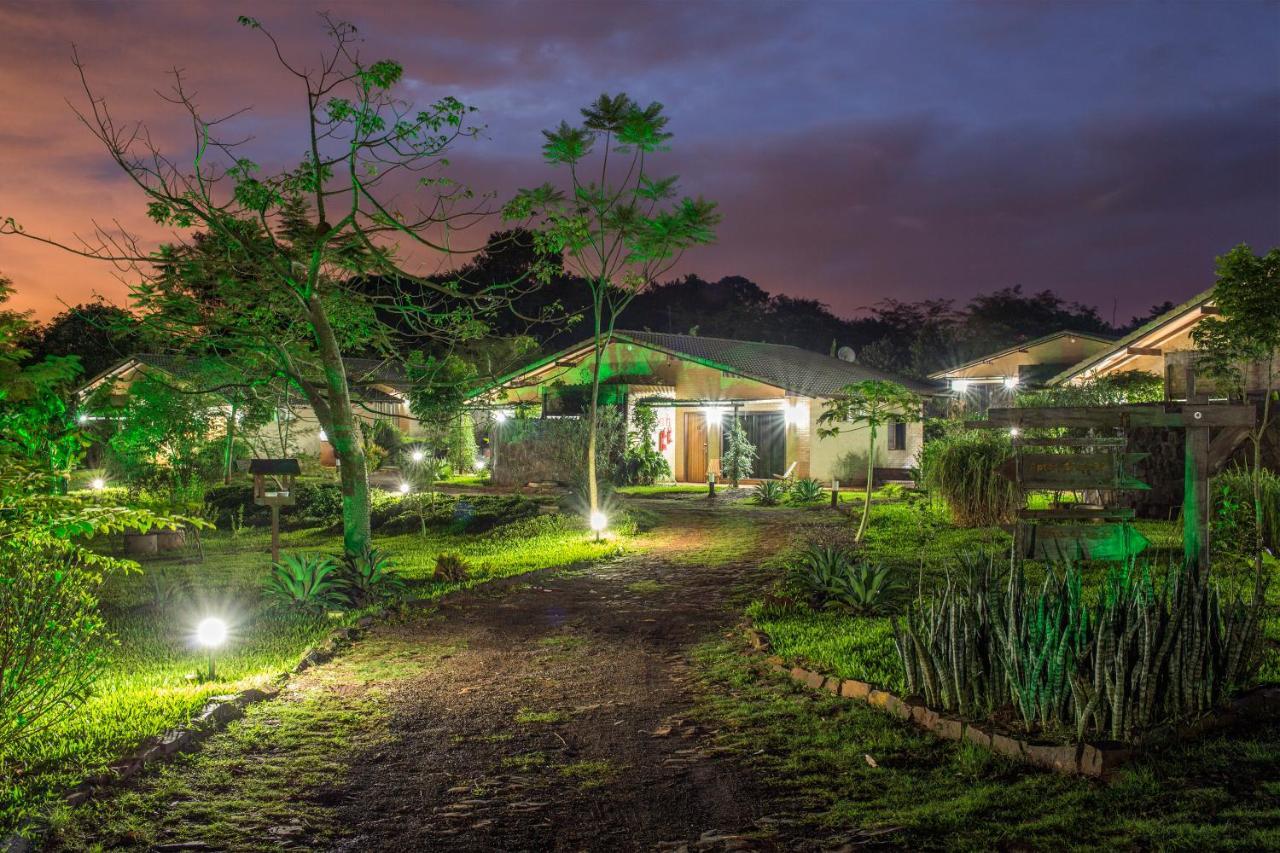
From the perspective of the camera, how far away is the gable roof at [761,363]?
2548 centimetres

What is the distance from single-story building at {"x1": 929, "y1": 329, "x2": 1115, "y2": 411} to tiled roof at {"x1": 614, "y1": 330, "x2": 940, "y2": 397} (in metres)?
5.52

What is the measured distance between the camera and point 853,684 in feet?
19.7

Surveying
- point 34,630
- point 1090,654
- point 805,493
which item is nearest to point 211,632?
point 34,630

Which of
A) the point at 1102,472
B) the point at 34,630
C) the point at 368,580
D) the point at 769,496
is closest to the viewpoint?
the point at 34,630

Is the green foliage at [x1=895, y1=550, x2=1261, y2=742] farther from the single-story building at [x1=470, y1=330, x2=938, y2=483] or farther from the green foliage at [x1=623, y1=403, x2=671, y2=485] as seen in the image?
the green foliage at [x1=623, y1=403, x2=671, y2=485]

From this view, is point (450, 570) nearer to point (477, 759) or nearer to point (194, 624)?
point (194, 624)

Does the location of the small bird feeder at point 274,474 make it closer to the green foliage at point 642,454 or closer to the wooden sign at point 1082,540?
the wooden sign at point 1082,540

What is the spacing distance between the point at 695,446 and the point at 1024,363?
57.0ft

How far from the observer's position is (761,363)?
92.8 ft

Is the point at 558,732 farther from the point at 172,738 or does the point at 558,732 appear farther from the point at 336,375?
the point at 336,375

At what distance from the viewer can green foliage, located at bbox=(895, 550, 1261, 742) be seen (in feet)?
15.3

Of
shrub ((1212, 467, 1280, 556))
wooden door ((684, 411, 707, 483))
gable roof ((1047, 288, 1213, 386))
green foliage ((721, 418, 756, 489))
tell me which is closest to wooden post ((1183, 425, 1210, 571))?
shrub ((1212, 467, 1280, 556))

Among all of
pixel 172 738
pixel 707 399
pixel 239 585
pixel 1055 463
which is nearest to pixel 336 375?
pixel 239 585

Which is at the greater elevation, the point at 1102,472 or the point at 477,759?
the point at 1102,472
